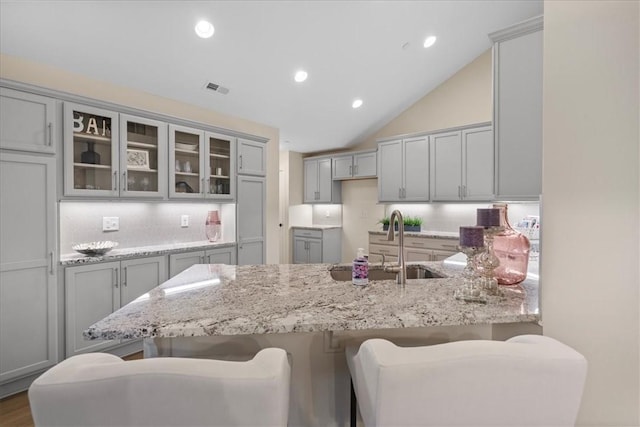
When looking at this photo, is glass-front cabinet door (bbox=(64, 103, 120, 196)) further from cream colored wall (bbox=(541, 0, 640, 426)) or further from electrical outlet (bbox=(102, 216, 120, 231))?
cream colored wall (bbox=(541, 0, 640, 426))

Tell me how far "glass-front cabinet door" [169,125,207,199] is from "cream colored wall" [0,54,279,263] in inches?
15.0

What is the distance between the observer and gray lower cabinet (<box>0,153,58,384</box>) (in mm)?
2135

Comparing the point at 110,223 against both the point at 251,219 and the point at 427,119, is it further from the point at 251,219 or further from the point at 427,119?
the point at 427,119

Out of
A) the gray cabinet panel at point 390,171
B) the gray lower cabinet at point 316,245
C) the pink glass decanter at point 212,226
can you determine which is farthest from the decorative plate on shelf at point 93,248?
the gray cabinet panel at point 390,171

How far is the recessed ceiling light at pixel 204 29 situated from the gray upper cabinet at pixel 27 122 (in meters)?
1.29

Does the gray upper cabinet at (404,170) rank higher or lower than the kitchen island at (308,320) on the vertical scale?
higher

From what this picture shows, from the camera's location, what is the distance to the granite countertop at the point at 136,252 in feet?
8.17

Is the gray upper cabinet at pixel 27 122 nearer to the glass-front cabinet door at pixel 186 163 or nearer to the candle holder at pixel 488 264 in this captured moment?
the glass-front cabinet door at pixel 186 163

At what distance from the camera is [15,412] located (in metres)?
2.05

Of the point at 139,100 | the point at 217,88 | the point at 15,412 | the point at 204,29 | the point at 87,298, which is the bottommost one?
the point at 15,412

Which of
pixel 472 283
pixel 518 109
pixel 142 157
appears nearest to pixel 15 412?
pixel 142 157

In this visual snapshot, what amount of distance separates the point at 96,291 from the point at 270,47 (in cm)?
276

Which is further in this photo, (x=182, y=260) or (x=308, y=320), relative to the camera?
(x=182, y=260)

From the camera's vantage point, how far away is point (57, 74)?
8.91 ft
